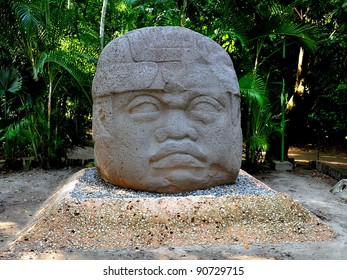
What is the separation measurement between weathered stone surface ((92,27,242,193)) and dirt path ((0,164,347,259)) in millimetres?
1019

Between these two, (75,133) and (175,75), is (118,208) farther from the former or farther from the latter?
(75,133)

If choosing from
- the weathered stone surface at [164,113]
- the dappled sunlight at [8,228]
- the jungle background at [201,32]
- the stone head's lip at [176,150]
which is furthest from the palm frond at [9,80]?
the stone head's lip at [176,150]

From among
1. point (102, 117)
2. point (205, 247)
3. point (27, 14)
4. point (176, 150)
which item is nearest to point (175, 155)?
point (176, 150)

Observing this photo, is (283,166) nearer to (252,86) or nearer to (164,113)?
(252,86)

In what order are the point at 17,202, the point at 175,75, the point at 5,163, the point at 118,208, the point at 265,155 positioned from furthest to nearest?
the point at 265,155, the point at 5,163, the point at 17,202, the point at 175,75, the point at 118,208

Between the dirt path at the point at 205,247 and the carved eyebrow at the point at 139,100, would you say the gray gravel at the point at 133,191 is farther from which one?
the carved eyebrow at the point at 139,100

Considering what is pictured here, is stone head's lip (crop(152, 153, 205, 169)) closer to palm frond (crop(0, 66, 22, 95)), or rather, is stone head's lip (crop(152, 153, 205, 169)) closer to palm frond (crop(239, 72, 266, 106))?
palm frond (crop(239, 72, 266, 106))

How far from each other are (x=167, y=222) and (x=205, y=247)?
1.49ft

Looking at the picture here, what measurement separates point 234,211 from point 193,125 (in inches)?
38.7

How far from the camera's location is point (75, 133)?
812cm

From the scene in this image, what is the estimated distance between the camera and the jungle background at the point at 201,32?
6.88 metres

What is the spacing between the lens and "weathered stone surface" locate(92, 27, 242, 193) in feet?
14.8

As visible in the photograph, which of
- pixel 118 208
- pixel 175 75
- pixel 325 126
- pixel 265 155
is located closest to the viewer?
pixel 118 208

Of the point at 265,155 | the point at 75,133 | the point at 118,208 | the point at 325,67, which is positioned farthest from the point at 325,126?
the point at 118,208
